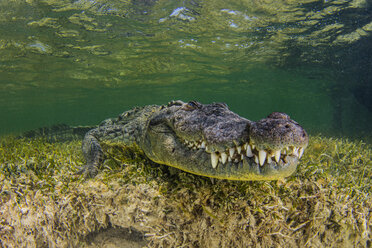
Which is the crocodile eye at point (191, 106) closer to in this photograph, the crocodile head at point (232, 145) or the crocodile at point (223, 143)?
the crocodile at point (223, 143)

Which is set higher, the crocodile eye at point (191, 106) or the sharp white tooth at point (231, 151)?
the crocodile eye at point (191, 106)

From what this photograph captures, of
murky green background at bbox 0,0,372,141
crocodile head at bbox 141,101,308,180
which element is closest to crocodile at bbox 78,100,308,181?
crocodile head at bbox 141,101,308,180

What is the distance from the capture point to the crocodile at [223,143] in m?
1.53

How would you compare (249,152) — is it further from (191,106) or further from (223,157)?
(191,106)

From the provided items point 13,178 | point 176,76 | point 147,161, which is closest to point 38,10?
point 13,178

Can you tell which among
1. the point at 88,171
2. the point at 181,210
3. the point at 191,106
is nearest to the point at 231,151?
the point at 181,210

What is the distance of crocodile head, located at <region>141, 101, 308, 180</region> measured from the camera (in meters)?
1.52

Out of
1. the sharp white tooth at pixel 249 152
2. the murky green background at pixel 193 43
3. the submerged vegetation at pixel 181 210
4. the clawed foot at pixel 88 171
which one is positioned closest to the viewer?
the sharp white tooth at pixel 249 152

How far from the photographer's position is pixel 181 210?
6.89ft

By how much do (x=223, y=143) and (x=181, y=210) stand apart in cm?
92

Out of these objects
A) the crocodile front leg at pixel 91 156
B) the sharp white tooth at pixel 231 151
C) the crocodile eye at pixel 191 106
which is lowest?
the crocodile front leg at pixel 91 156

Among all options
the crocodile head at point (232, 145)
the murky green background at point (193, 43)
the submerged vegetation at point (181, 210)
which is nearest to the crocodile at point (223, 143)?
the crocodile head at point (232, 145)

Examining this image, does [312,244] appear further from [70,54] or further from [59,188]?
[70,54]

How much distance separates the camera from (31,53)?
13.2 meters
